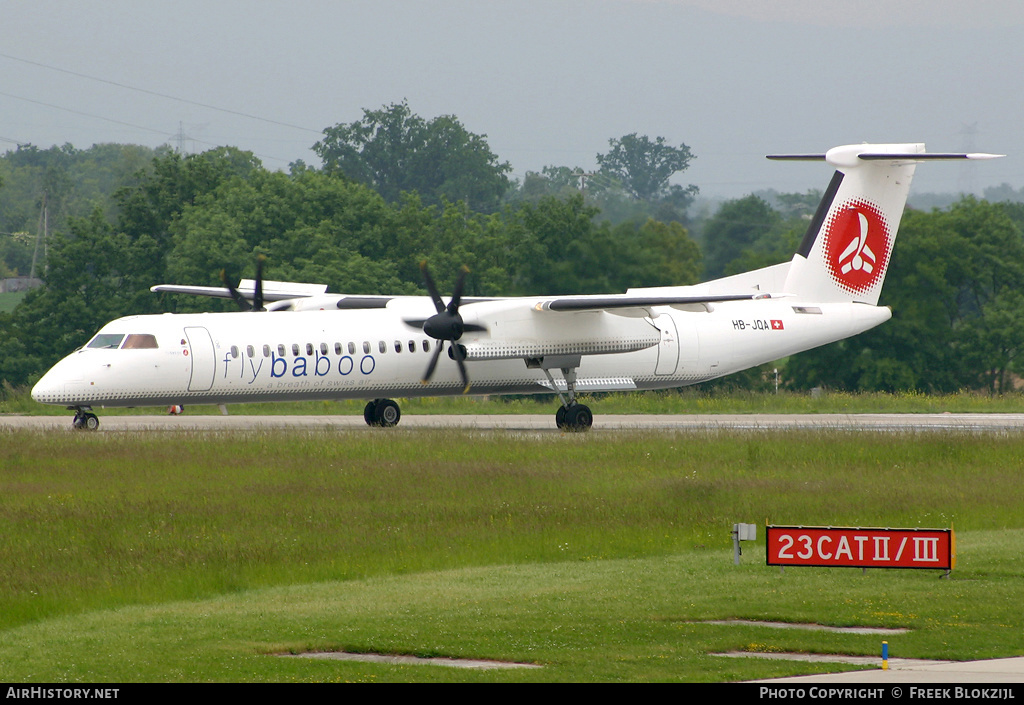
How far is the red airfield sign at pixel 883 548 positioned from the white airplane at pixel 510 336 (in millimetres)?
13720

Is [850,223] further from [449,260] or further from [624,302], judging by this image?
[449,260]

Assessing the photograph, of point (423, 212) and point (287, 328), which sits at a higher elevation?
point (423, 212)

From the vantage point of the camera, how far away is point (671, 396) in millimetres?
40844

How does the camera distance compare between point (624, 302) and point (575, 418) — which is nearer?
point (624, 302)

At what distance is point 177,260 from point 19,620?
4225cm

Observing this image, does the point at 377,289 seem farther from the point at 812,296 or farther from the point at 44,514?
the point at 44,514

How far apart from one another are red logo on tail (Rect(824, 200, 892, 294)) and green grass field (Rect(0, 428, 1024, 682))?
20.4ft

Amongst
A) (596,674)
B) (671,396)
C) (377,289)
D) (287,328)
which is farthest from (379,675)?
(377,289)

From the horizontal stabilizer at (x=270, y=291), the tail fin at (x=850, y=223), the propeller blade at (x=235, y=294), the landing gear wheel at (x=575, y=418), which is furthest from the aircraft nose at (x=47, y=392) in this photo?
the tail fin at (x=850, y=223)

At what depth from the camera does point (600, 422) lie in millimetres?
33219

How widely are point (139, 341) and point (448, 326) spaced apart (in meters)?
6.37

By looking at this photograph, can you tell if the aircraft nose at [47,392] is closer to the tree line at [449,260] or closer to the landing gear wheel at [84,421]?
Answer: the landing gear wheel at [84,421]

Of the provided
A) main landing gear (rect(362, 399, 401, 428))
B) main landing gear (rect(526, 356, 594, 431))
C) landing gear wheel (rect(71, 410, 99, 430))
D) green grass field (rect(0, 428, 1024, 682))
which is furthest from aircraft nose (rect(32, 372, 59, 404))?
main landing gear (rect(526, 356, 594, 431))

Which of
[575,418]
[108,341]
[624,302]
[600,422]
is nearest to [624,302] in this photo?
[624,302]
